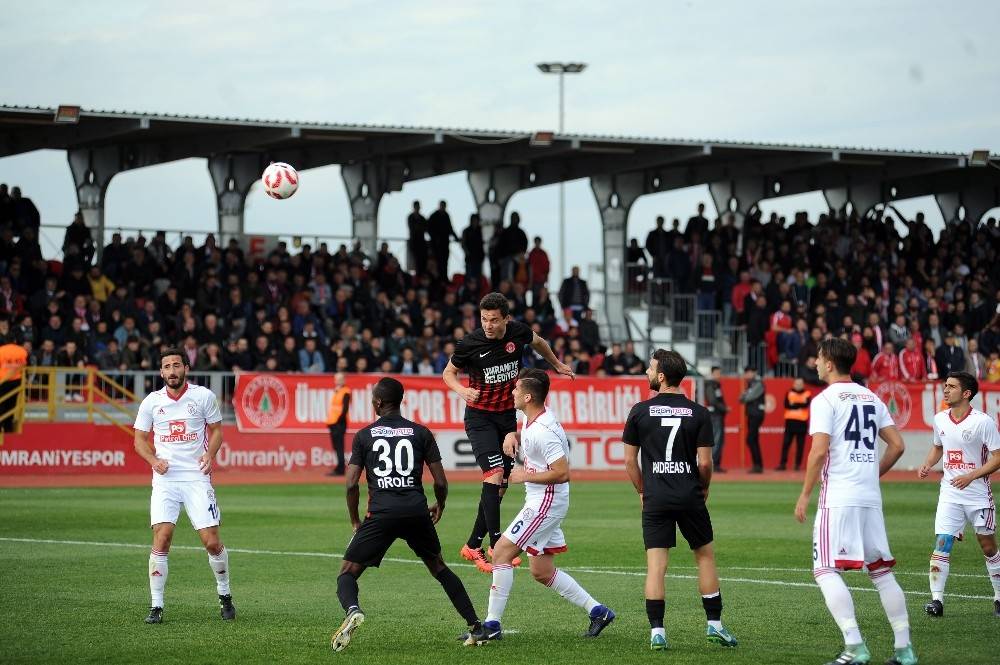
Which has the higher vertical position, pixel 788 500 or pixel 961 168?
pixel 961 168

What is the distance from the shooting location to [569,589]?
10.3m

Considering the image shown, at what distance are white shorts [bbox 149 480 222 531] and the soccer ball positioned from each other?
11605mm

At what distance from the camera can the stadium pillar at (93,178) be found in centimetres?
3575

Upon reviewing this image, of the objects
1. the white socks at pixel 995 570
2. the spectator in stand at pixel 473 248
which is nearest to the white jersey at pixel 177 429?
the white socks at pixel 995 570

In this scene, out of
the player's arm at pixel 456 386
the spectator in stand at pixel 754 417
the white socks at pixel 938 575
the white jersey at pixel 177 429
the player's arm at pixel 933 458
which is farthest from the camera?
the spectator in stand at pixel 754 417

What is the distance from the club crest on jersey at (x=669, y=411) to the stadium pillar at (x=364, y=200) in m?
29.6

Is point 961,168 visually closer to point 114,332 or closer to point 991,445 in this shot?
point 114,332

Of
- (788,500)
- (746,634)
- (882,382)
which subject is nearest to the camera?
(746,634)

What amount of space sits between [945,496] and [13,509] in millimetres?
14143

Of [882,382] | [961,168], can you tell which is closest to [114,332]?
[882,382]

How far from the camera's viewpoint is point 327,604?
12.1m

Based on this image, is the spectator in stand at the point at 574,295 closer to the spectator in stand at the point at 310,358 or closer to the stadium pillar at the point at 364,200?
the stadium pillar at the point at 364,200

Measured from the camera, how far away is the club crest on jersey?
9.65 metres

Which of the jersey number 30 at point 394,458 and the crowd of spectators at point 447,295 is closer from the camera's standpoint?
the jersey number 30 at point 394,458
